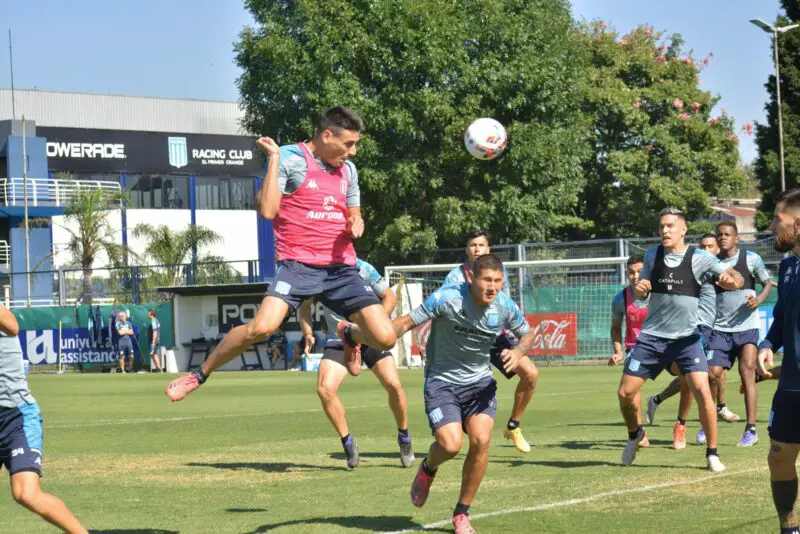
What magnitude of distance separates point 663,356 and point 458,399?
350cm

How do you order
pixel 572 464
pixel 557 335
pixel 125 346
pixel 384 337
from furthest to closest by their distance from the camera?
pixel 125 346 → pixel 557 335 → pixel 572 464 → pixel 384 337

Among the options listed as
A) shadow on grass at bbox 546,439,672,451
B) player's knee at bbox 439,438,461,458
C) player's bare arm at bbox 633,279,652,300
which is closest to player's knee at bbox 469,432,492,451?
player's knee at bbox 439,438,461,458

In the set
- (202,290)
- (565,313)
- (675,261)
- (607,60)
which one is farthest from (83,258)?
(675,261)

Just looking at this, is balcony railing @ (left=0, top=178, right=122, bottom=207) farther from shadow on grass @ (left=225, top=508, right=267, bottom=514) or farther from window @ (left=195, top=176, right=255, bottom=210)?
shadow on grass @ (left=225, top=508, right=267, bottom=514)

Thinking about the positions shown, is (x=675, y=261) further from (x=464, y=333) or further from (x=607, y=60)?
(x=607, y=60)

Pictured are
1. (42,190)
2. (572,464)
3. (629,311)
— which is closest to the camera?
(572,464)

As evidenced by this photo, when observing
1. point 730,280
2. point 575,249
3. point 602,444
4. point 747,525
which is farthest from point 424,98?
point 747,525

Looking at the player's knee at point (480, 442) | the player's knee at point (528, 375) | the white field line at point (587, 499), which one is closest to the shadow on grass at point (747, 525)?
the white field line at point (587, 499)

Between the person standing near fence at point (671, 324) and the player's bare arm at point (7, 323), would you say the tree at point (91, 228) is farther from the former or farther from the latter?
the player's bare arm at point (7, 323)

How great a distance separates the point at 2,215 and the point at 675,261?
178 feet

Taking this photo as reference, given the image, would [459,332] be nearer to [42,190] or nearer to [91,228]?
[91,228]

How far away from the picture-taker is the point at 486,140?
1844cm

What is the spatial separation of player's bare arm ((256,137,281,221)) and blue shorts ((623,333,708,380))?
13.3ft

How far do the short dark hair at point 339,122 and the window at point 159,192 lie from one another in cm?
6343
